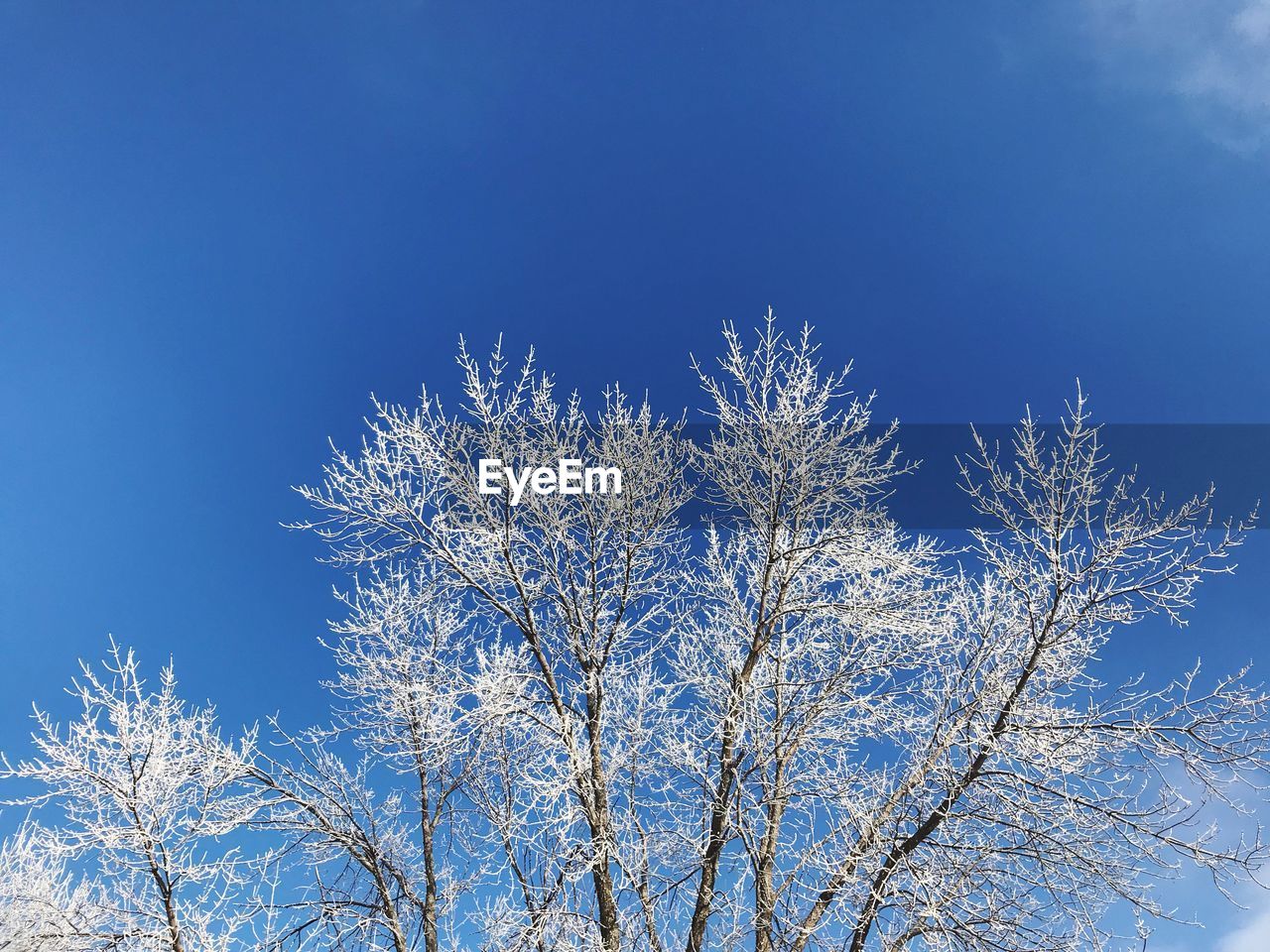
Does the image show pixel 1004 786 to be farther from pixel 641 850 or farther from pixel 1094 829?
pixel 641 850

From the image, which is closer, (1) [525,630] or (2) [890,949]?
(2) [890,949]

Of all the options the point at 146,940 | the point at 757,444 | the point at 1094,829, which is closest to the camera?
the point at 1094,829

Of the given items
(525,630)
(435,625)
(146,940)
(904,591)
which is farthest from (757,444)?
(146,940)

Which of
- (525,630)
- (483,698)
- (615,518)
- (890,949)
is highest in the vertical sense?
(615,518)

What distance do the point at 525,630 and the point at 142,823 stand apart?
4.15 metres

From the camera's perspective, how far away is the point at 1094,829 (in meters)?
7.58

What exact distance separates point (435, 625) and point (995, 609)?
24.1ft

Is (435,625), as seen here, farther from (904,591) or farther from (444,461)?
(904,591)

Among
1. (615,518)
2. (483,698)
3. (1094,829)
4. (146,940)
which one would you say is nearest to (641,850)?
(483,698)

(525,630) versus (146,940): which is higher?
(525,630)

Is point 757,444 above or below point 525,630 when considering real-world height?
above

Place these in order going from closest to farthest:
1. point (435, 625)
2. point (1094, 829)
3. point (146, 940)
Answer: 1. point (1094, 829)
2. point (146, 940)
3. point (435, 625)

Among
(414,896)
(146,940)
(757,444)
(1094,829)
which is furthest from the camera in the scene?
(414,896)

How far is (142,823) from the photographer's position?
8.40 meters
